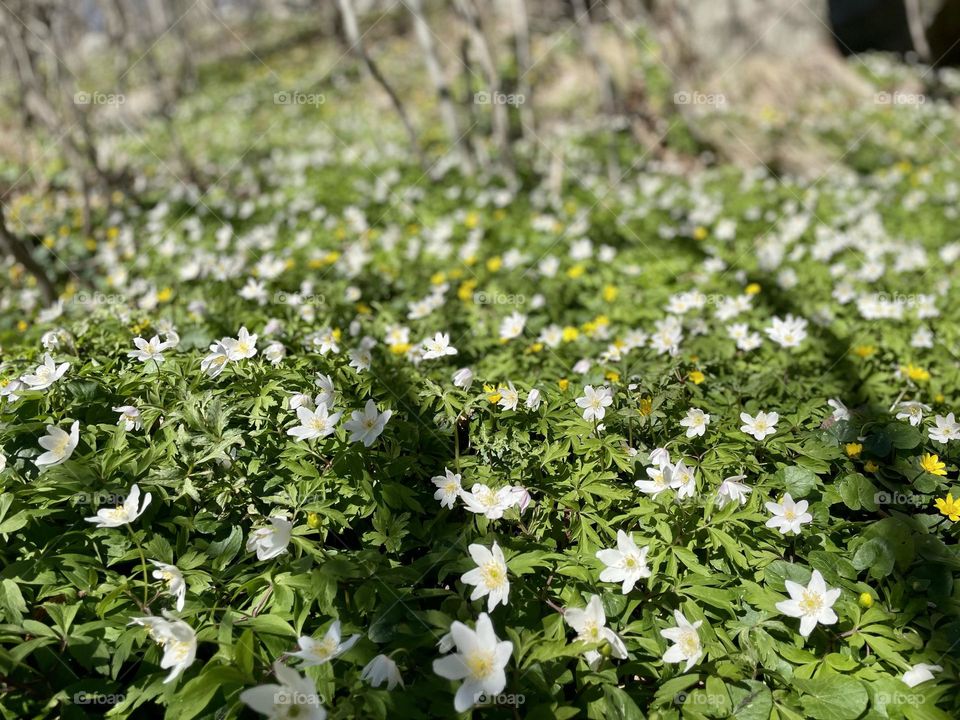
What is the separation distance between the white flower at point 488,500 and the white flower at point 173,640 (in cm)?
79

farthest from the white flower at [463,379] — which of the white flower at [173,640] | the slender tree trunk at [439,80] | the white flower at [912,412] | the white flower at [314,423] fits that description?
the slender tree trunk at [439,80]

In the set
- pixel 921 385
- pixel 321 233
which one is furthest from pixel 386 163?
pixel 921 385

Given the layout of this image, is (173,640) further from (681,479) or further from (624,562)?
(681,479)

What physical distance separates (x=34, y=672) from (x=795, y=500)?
2139mm

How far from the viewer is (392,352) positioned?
10.5 feet

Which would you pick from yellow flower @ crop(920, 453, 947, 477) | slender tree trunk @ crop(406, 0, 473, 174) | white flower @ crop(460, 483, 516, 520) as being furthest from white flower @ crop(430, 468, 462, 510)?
slender tree trunk @ crop(406, 0, 473, 174)

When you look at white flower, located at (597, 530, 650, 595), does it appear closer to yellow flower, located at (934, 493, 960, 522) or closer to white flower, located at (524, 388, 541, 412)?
white flower, located at (524, 388, 541, 412)

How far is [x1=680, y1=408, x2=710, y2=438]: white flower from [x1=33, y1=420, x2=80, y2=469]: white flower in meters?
1.95

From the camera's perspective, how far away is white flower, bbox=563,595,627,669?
5.18ft

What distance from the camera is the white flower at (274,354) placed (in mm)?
2354

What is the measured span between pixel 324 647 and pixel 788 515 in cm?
136

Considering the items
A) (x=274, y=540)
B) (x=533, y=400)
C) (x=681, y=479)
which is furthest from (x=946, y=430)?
(x=274, y=540)

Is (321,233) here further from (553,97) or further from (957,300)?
(553,97)

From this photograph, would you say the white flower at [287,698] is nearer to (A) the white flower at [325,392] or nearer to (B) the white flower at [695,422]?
(A) the white flower at [325,392]
